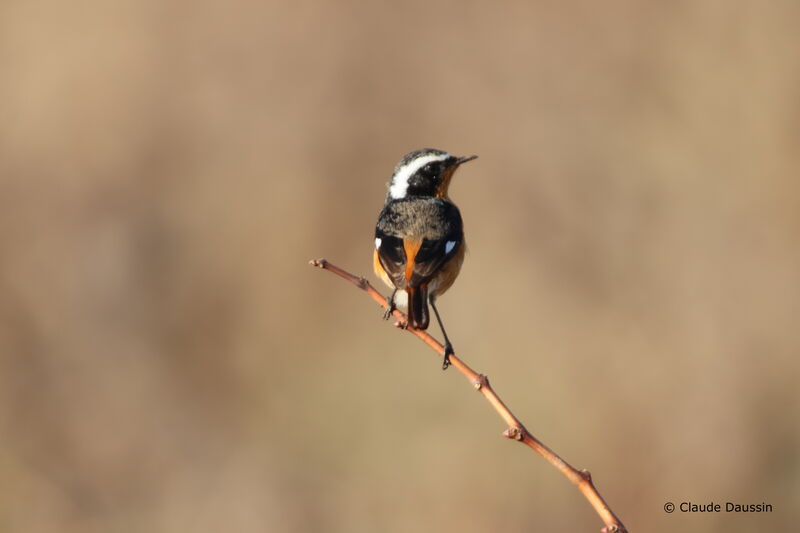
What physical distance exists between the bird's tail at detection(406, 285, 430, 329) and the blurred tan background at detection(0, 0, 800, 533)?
3.32 m

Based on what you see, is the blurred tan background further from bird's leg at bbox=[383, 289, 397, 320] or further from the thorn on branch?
the thorn on branch

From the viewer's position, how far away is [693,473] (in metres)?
7.58

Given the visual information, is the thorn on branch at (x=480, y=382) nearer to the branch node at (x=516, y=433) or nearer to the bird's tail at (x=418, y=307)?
the branch node at (x=516, y=433)

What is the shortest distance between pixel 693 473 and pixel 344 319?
11.6 feet

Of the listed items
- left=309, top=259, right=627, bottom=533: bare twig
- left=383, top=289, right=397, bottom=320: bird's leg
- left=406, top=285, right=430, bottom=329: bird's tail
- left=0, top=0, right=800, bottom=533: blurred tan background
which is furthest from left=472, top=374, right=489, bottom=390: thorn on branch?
left=0, top=0, right=800, bottom=533: blurred tan background

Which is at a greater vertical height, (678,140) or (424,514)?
(678,140)

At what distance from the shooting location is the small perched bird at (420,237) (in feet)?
16.0

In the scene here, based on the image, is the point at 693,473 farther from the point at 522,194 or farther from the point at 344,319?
the point at 344,319

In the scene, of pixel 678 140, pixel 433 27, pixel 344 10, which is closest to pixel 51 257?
pixel 344 10

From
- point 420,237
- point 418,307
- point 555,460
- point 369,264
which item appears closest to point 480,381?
point 555,460

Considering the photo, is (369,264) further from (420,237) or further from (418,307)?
(418,307)

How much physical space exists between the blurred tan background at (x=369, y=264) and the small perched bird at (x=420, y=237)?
9.47 ft

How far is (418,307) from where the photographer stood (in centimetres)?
468

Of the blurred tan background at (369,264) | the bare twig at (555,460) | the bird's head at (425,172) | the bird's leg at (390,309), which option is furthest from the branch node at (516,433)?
the blurred tan background at (369,264)
